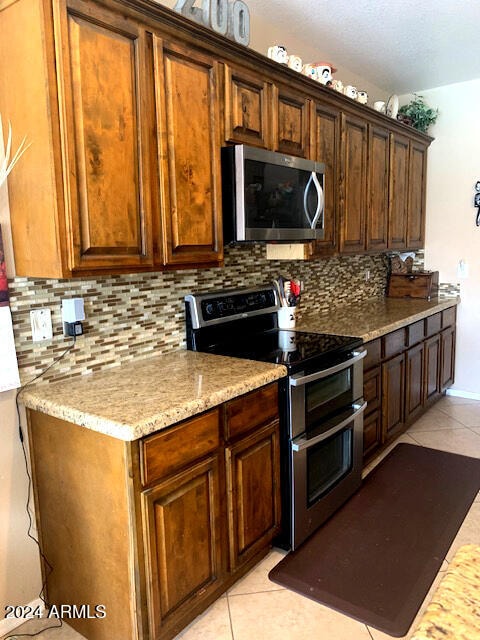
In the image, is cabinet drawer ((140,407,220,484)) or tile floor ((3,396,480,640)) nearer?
cabinet drawer ((140,407,220,484))

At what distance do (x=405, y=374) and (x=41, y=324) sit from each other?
2470mm

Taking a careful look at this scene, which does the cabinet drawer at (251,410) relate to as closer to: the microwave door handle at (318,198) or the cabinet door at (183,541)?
the cabinet door at (183,541)

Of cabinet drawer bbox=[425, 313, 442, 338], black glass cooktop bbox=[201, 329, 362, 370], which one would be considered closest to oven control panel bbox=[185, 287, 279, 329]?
black glass cooktop bbox=[201, 329, 362, 370]

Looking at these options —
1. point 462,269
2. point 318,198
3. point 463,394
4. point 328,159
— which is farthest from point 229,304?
point 463,394

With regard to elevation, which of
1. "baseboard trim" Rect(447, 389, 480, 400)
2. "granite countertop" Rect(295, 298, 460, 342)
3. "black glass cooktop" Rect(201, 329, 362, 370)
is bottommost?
"baseboard trim" Rect(447, 389, 480, 400)

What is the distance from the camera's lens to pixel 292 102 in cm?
256

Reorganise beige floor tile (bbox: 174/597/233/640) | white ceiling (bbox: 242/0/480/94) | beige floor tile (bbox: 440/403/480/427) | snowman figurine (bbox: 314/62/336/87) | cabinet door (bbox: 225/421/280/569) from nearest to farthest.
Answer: beige floor tile (bbox: 174/597/233/640), cabinet door (bbox: 225/421/280/569), white ceiling (bbox: 242/0/480/94), snowman figurine (bbox: 314/62/336/87), beige floor tile (bbox: 440/403/480/427)

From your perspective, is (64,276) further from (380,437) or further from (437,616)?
(380,437)

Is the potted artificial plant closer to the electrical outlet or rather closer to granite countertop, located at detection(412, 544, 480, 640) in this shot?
the electrical outlet

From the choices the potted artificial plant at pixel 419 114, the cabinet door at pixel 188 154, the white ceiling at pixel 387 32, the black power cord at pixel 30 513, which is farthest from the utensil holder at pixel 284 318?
the potted artificial plant at pixel 419 114

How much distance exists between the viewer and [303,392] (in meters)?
2.19

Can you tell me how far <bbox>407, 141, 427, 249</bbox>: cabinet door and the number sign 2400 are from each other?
2262 millimetres

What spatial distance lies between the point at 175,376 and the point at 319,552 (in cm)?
109

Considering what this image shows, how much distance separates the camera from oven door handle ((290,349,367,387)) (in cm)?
211
